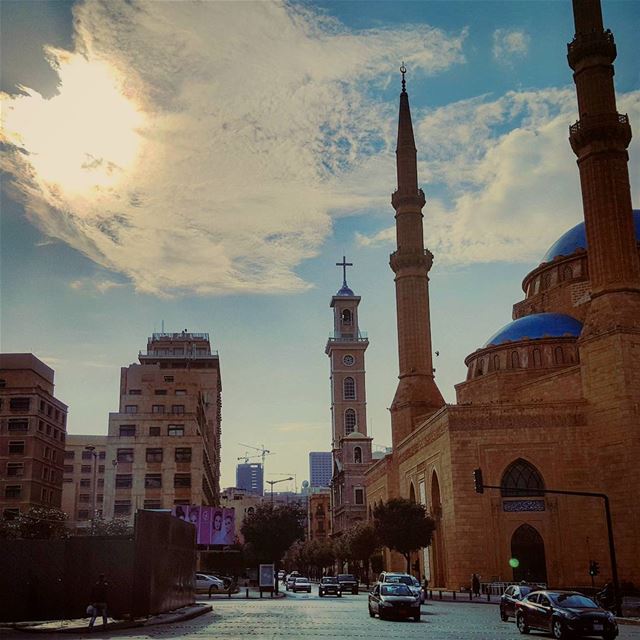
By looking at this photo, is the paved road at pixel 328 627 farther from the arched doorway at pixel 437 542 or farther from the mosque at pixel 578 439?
the arched doorway at pixel 437 542

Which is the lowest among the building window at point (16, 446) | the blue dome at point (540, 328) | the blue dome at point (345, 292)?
the building window at point (16, 446)

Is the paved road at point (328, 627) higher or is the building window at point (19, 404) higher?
the building window at point (19, 404)

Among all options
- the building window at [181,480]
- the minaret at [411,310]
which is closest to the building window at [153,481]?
the building window at [181,480]

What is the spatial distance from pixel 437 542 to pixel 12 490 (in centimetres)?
3051

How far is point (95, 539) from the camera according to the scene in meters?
20.3

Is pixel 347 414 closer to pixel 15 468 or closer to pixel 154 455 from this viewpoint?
pixel 154 455

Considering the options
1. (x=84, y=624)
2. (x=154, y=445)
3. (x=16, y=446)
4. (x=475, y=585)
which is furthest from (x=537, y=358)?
(x=84, y=624)

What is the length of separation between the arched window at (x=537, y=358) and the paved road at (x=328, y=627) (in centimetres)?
2592

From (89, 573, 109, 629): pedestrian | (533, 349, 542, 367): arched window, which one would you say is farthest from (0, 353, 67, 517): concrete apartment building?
(89, 573, 109, 629): pedestrian

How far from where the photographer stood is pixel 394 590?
24234 mm

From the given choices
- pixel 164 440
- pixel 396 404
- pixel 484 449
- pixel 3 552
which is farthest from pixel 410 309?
pixel 3 552

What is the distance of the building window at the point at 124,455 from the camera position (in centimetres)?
5971

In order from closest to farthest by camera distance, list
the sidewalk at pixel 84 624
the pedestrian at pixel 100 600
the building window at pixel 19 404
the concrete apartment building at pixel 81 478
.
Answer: the sidewalk at pixel 84 624 → the pedestrian at pixel 100 600 → the building window at pixel 19 404 → the concrete apartment building at pixel 81 478

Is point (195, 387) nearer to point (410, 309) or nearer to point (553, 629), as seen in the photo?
point (410, 309)
